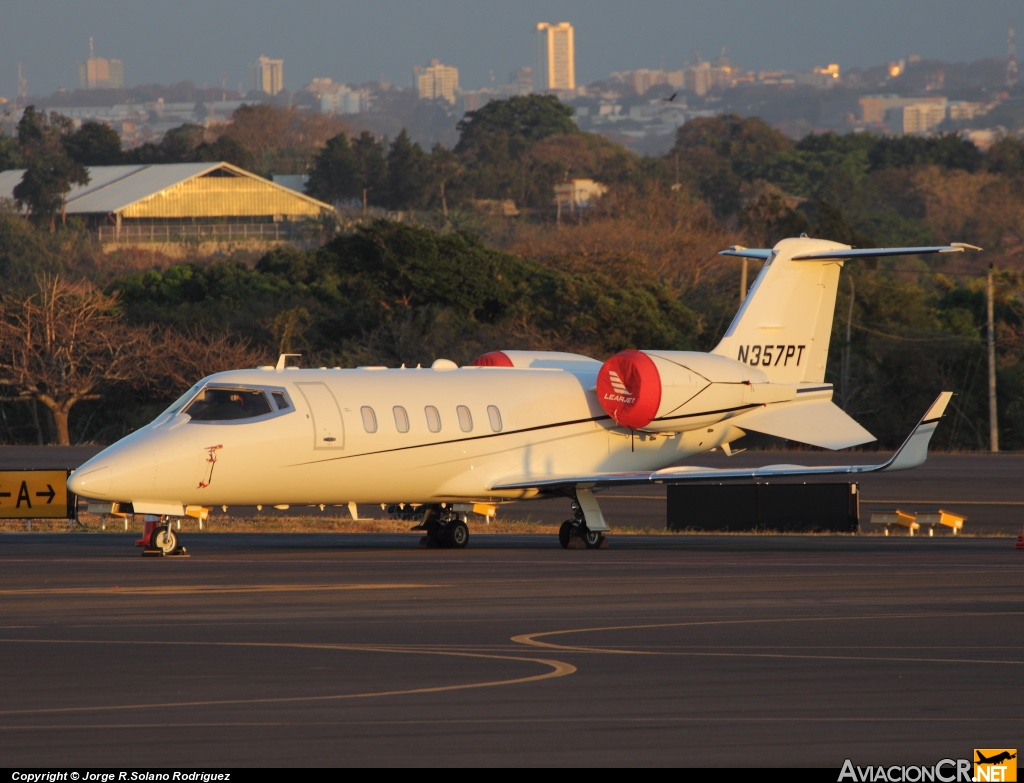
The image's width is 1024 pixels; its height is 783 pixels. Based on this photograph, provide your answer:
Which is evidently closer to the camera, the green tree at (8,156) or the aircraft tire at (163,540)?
the aircraft tire at (163,540)

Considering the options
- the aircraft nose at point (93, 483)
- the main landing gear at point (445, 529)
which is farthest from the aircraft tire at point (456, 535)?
the aircraft nose at point (93, 483)

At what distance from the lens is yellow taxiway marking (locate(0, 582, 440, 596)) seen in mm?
18250

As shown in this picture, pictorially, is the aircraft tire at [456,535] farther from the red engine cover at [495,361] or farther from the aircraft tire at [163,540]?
the aircraft tire at [163,540]

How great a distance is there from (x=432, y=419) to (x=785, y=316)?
7.63 meters

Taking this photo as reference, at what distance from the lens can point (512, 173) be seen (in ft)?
546

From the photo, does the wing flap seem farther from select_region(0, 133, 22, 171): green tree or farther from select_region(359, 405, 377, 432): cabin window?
select_region(0, 133, 22, 171): green tree

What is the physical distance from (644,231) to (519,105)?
106455 millimetres

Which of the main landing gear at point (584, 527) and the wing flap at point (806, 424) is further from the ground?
the wing flap at point (806, 424)

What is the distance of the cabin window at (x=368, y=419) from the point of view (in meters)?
24.4

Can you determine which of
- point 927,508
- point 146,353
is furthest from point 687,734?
point 146,353

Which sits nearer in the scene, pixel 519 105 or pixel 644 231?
pixel 644 231

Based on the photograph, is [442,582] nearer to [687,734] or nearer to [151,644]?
[151,644]

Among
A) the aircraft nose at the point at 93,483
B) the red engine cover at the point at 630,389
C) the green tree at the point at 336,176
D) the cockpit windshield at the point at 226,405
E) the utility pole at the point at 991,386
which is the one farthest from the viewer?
the green tree at the point at 336,176

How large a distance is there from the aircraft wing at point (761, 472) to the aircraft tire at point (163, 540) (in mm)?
5243
